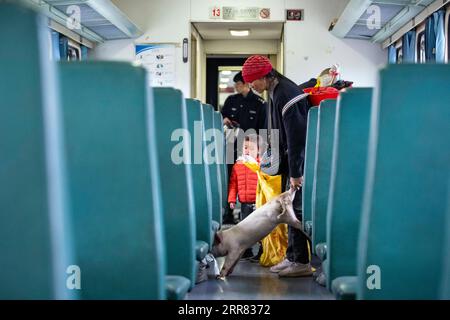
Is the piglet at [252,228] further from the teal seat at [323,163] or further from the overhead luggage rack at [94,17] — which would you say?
the overhead luggage rack at [94,17]

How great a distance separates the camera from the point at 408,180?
4.55 feet

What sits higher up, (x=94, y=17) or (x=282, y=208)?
(x=94, y=17)

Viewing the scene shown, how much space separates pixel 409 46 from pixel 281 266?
4.01 m

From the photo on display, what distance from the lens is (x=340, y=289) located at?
5.58ft

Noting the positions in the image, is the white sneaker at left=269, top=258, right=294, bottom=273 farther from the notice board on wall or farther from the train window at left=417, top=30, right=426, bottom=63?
the notice board on wall

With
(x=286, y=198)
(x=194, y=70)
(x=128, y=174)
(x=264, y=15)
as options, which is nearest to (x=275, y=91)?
(x=286, y=198)

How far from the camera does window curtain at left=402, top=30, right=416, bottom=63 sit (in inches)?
270

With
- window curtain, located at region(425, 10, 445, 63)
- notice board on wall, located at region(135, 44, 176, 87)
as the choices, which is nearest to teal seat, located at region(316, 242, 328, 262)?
window curtain, located at region(425, 10, 445, 63)

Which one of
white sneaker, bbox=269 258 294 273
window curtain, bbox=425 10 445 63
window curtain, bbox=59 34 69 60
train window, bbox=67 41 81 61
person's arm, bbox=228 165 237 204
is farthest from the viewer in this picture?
train window, bbox=67 41 81 61

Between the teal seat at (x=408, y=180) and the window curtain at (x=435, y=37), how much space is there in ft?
15.2

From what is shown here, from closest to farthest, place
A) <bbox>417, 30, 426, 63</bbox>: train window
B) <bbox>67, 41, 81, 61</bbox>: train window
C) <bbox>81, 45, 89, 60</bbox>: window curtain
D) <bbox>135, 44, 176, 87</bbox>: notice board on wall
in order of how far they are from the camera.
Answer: <bbox>417, 30, 426, 63</bbox>: train window
<bbox>67, 41, 81, 61</bbox>: train window
<bbox>81, 45, 89, 60</bbox>: window curtain
<bbox>135, 44, 176, 87</bbox>: notice board on wall

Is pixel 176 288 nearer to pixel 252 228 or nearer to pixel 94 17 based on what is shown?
pixel 252 228

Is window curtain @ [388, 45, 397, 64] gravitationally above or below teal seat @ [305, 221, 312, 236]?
above

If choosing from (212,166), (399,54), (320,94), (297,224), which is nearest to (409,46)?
(399,54)
